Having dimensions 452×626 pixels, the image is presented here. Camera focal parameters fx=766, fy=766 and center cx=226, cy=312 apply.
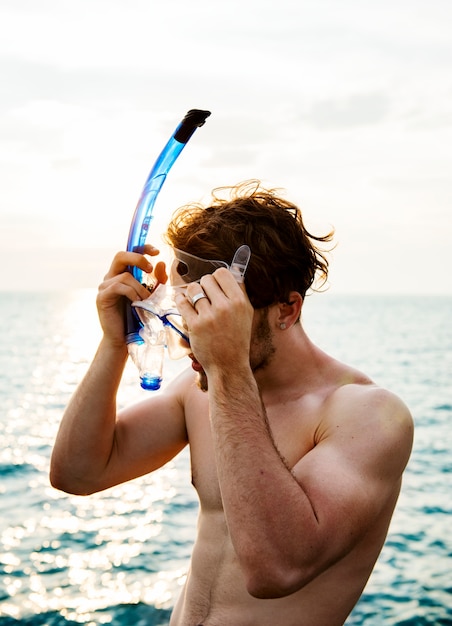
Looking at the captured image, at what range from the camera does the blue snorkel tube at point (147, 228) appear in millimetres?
2645

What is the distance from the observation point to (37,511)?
10094 mm

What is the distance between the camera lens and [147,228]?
9.49 ft

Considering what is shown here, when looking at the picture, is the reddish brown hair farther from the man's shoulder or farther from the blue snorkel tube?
the man's shoulder

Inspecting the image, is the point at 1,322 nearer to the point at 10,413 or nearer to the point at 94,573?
the point at 10,413

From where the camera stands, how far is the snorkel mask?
2703 mm

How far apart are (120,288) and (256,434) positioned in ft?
3.01

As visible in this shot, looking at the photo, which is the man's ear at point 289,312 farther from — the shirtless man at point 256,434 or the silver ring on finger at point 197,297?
the silver ring on finger at point 197,297

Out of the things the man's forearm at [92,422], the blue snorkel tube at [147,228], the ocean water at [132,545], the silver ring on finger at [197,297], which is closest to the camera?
the silver ring on finger at [197,297]

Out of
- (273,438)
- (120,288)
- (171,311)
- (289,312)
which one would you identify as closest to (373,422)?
(273,438)

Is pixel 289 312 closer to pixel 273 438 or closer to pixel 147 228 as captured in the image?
pixel 273 438

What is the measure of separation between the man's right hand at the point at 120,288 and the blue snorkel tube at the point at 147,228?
0.03 metres

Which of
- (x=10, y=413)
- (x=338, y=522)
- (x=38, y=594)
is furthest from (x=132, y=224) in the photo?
(x=10, y=413)

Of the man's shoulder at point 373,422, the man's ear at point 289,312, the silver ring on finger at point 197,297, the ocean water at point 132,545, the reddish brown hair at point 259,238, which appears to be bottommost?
the ocean water at point 132,545

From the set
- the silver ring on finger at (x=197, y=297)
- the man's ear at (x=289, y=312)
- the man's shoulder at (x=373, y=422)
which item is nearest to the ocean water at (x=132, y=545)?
the man's ear at (x=289, y=312)
